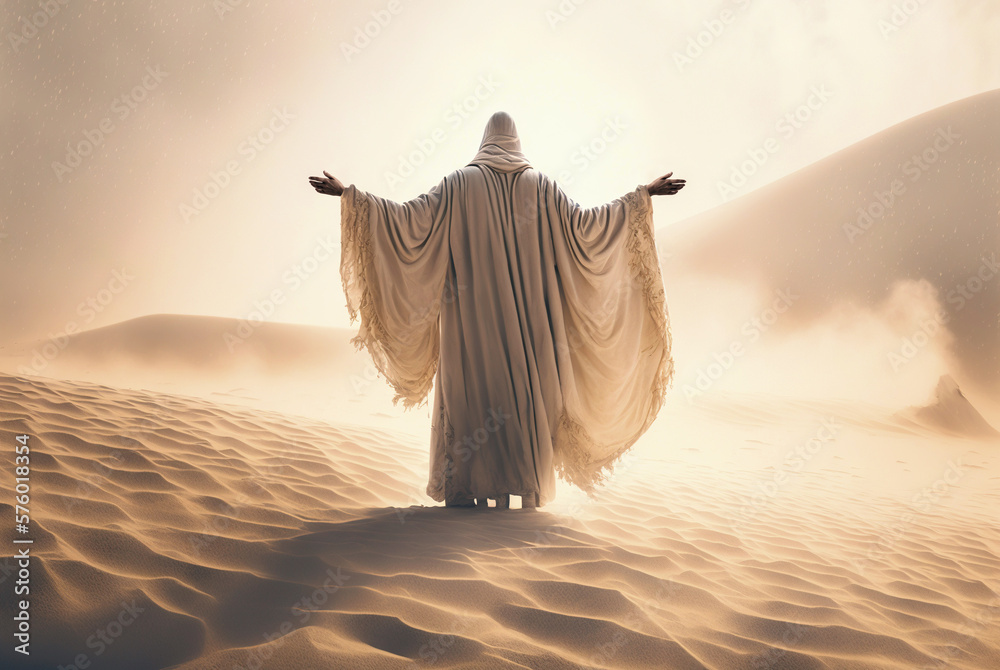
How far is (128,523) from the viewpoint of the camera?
8.14 feet

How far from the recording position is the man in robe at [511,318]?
11.8 feet

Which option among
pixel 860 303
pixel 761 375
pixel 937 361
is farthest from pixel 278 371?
pixel 937 361

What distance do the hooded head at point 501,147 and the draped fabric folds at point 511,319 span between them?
16mm

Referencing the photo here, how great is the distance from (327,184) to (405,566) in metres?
2.22

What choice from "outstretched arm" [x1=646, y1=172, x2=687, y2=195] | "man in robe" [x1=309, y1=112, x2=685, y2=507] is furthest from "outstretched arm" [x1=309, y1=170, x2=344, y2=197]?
"outstretched arm" [x1=646, y1=172, x2=687, y2=195]

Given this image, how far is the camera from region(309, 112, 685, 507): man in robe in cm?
360

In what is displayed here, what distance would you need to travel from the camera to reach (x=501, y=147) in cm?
405

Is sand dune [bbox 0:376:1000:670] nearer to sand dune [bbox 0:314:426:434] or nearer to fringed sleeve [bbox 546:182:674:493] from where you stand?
fringed sleeve [bbox 546:182:674:493]

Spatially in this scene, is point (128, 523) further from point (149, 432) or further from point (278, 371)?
point (278, 371)

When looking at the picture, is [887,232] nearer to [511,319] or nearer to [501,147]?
[501,147]

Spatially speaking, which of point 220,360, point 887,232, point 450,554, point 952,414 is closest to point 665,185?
point 450,554

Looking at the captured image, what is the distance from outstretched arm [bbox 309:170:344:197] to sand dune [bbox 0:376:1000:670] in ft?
5.67

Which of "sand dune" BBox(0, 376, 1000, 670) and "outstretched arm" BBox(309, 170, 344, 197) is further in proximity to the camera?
"outstretched arm" BBox(309, 170, 344, 197)

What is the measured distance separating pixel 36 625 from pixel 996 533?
609 cm
